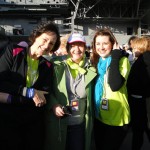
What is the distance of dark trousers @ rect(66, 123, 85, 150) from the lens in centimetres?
317

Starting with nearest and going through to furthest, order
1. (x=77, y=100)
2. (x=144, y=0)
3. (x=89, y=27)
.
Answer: (x=77, y=100) → (x=144, y=0) → (x=89, y=27)

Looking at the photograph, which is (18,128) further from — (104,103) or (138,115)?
(138,115)

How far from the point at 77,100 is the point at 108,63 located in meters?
0.55

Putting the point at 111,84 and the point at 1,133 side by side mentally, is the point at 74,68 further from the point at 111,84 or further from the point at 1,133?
the point at 1,133

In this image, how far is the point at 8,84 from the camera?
106 inches

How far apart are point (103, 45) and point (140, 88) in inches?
36.6

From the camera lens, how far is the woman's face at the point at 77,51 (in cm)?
326

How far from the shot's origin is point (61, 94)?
121 inches

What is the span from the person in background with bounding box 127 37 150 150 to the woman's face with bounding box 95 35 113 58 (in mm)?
669

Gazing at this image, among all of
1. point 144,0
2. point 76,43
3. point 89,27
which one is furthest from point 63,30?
point 76,43

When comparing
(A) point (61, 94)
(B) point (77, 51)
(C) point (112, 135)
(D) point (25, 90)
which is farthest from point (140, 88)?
(D) point (25, 90)

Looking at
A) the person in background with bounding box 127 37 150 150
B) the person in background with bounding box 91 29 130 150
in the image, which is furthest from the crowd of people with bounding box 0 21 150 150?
the person in background with bounding box 127 37 150 150

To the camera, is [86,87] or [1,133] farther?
[86,87]

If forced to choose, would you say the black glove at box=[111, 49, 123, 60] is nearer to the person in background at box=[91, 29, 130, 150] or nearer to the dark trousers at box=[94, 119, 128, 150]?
the person in background at box=[91, 29, 130, 150]
